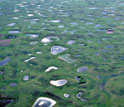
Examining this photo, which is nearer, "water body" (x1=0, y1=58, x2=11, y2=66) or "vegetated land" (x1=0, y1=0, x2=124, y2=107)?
"vegetated land" (x1=0, y1=0, x2=124, y2=107)

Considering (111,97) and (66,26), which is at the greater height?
(66,26)

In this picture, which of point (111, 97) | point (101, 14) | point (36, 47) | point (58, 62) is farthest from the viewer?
point (101, 14)

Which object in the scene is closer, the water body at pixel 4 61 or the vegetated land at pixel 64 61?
the vegetated land at pixel 64 61

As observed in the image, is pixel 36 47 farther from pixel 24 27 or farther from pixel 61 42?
pixel 24 27

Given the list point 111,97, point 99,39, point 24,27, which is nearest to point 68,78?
point 111,97

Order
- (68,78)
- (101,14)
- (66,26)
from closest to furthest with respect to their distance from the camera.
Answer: (68,78)
(66,26)
(101,14)

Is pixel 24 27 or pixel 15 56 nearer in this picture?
pixel 15 56

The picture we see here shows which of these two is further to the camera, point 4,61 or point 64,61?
point 4,61
